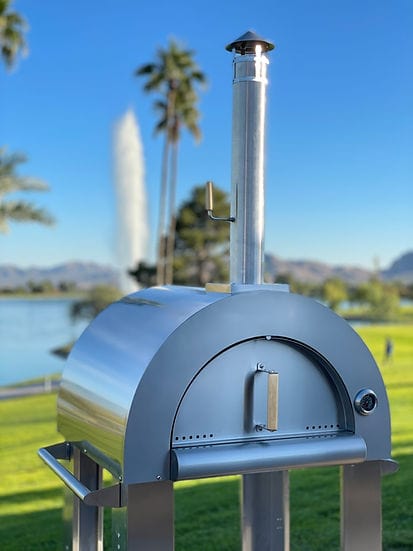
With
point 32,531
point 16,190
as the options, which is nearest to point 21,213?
point 16,190

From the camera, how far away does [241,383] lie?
2.21 m

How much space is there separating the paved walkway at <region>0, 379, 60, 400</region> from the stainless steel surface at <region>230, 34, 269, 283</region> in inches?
533

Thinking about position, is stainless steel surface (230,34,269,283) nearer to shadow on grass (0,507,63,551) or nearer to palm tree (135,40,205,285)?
shadow on grass (0,507,63,551)

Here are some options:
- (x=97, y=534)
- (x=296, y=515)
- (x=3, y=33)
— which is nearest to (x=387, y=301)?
(x=3, y=33)

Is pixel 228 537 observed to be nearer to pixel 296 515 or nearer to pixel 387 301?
pixel 296 515

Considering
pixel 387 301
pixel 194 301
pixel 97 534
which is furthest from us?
pixel 387 301

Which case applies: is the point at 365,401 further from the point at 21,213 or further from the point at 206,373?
the point at 21,213

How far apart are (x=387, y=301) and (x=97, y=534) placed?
27476mm

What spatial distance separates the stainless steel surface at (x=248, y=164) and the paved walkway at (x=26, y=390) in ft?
44.4

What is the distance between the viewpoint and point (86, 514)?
2.61 m

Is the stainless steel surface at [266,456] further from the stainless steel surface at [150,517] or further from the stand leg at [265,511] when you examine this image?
the stand leg at [265,511]

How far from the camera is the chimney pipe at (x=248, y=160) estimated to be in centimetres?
242

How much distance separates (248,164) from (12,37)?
43.8 feet

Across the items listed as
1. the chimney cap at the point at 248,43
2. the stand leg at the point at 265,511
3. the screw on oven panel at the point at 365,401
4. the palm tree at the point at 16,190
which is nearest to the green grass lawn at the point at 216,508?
the stand leg at the point at 265,511
